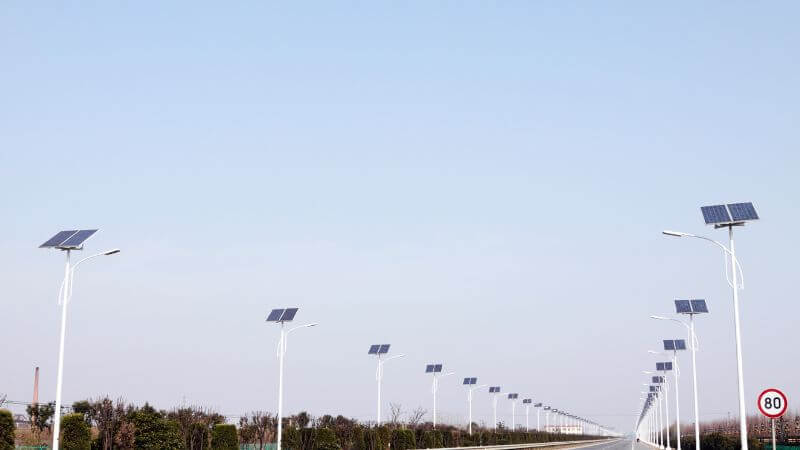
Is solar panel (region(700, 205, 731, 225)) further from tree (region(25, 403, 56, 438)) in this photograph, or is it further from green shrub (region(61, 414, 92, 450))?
tree (region(25, 403, 56, 438))

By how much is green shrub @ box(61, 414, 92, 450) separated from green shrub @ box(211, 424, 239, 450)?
9.55 meters

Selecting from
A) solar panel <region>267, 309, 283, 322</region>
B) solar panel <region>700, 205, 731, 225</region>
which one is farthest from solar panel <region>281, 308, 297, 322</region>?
solar panel <region>700, 205, 731, 225</region>

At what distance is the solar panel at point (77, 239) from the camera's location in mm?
30875

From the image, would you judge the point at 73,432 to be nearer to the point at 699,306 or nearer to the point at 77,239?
the point at 77,239

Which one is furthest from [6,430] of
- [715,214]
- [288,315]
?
[715,214]

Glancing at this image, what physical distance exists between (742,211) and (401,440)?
3182 cm

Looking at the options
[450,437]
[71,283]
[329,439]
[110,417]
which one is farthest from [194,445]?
[450,437]

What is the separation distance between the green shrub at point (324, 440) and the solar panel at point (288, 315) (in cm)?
726

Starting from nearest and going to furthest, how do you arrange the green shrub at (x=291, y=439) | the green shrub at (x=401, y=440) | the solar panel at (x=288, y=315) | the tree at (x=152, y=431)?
the tree at (x=152, y=431) → the solar panel at (x=288, y=315) → the green shrub at (x=291, y=439) → the green shrub at (x=401, y=440)

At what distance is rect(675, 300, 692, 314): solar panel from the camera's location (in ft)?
174

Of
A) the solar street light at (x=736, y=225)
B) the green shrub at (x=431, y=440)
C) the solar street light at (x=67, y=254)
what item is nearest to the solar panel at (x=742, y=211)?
the solar street light at (x=736, y=225)

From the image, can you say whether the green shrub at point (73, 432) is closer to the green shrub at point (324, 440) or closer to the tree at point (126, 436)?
the tree at point (126, 436)

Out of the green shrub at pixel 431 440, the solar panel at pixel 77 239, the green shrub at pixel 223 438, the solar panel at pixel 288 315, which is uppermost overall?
the solar panel at pixel 77 239

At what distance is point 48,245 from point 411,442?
110 feet
